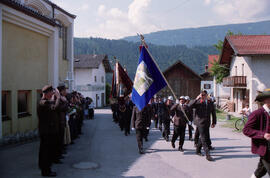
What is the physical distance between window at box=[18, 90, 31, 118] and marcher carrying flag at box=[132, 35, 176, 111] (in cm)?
551

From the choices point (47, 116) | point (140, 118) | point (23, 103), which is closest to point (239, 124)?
point (140, 118)

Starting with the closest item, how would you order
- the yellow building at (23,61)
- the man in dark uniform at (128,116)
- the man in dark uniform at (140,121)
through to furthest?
the man in dark uniform at (140,121)
the yellow building at (23,61)
the man in dark uniform at (128,116)

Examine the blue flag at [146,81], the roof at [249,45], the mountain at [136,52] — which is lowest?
the blue flag at [146,81]

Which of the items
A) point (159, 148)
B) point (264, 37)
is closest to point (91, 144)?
point (159, 148)

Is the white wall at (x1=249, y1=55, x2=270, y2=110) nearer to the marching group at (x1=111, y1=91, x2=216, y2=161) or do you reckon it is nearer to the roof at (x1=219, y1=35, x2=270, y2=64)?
the roof at (x1=219, y1=35, x2=270, y2=64)

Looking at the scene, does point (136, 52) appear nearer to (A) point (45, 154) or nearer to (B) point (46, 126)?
(B) point (46, 126)

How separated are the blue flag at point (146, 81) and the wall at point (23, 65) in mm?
4938

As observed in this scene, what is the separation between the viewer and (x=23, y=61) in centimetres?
1226

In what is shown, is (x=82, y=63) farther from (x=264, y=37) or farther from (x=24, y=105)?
(x=24, y=105)

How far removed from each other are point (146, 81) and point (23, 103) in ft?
20.2

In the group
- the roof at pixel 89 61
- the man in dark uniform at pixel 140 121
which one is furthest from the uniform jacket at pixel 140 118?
the roof at pixel 89 61

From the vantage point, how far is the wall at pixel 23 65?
1110 centimetres

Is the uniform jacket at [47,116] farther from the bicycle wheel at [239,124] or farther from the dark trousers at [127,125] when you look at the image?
the bicycle wheel at [239,124]

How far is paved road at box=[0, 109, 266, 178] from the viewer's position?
22.2 ft
